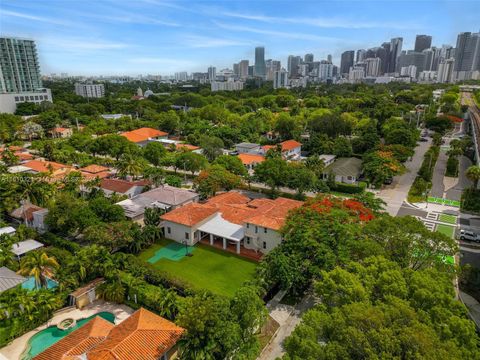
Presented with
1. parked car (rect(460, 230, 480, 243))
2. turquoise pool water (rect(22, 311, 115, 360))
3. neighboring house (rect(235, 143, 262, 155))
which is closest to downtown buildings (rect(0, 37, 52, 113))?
neighboring house (rect(235, 143, 262, 155))

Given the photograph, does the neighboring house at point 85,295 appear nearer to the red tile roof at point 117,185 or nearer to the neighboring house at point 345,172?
the red tile roof at point 117,185

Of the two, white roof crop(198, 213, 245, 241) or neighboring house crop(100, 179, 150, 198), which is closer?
white roof crop(198, 213, 245, 241)

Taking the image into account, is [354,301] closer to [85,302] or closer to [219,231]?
[219,231]

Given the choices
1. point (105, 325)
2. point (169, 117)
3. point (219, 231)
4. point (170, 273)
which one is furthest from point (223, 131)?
point (105, 325)

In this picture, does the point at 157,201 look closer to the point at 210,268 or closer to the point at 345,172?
the point at 210,268

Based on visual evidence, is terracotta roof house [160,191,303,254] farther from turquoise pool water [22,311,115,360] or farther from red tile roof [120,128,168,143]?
red tile roof [120,128,168,143]

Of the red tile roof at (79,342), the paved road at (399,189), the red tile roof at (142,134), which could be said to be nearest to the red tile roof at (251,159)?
the paved road at (399,189)
